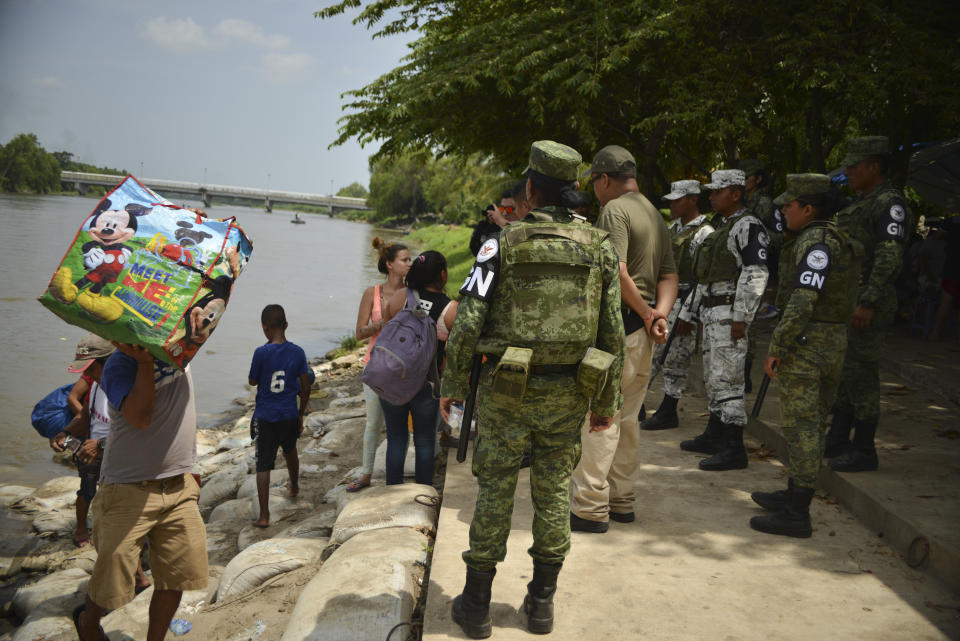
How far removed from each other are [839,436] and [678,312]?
1.56m

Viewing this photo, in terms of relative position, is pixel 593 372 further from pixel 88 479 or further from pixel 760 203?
pixel 88 479

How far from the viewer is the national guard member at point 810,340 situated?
12.7 feet

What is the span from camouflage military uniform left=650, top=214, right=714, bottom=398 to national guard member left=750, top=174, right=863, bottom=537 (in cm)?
175

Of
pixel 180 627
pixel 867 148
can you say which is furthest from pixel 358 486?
pixel 867 148

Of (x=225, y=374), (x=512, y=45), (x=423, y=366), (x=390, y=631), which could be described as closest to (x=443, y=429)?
(x=423, y=366)

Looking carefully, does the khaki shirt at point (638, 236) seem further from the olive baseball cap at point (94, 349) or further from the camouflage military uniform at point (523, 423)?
the olive baseball cap at point (94, 349)

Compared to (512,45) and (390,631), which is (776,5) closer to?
(512,45)

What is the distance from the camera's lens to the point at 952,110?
752cm

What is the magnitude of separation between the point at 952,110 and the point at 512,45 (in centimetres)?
531

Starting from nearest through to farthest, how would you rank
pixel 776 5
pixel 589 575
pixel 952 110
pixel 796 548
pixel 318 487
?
pixel 589 575 → pixel 796 548 → pixel 318 487 → pixel 952 110 → pixel 776 5

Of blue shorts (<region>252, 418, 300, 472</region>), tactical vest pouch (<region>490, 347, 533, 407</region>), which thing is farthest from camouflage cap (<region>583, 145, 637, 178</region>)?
blue shorts (<region>252, 418, 300, 472</region>)

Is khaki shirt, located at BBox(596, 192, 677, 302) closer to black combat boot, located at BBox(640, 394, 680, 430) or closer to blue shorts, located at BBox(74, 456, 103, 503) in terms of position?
black combat boot, located at BBox(640, 394, 680, 430)

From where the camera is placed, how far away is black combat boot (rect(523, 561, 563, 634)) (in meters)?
2.83

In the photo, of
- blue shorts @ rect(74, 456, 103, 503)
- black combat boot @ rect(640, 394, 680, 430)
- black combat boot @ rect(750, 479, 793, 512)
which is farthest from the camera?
black combat boot @ rect(640, 394, 680, 430)
